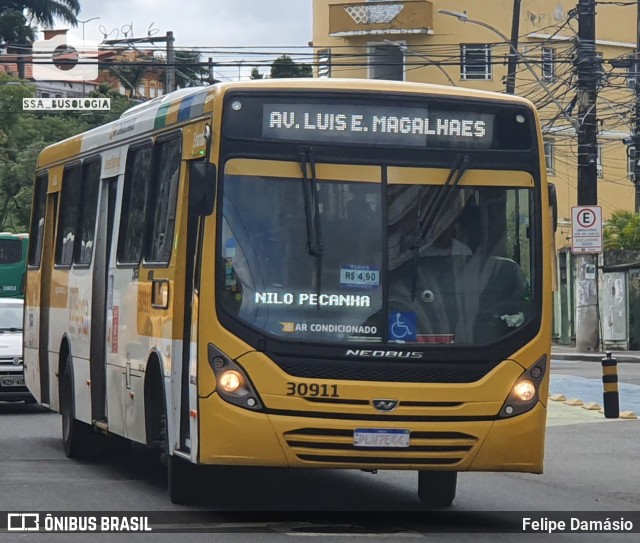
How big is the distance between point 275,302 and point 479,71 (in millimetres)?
53451

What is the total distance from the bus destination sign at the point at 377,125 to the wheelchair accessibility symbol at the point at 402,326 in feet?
3.87

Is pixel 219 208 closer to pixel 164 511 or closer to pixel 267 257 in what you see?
pixel 267 257

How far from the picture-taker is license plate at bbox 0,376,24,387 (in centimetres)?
2069

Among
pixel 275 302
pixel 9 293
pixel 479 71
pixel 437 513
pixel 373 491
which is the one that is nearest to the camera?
pixel 275 302

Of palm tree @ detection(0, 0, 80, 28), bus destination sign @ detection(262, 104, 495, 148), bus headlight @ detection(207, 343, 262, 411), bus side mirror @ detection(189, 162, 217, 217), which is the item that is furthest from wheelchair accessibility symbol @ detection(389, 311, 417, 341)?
palm tree @ detection(0, 0, 80, 28)

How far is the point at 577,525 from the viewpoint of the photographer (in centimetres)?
1106

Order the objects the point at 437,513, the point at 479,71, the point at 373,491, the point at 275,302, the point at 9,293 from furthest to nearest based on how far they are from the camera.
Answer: the point at 479,71 → the point at 9,293 → the point at 373,491 → the point at 437,513 → the point at 275,302

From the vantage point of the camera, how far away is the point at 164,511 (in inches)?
435

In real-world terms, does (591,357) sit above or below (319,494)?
below

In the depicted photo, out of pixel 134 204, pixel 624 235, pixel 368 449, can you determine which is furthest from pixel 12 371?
pixel 624 235

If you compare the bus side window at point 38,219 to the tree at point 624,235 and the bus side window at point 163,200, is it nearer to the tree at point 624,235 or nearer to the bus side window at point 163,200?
the bus side window at point 163,200

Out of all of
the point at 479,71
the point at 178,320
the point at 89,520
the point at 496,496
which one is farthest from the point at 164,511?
the point at 479,71

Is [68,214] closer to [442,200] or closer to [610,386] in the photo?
[442,200]

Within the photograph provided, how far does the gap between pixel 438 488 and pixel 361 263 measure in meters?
2.26
